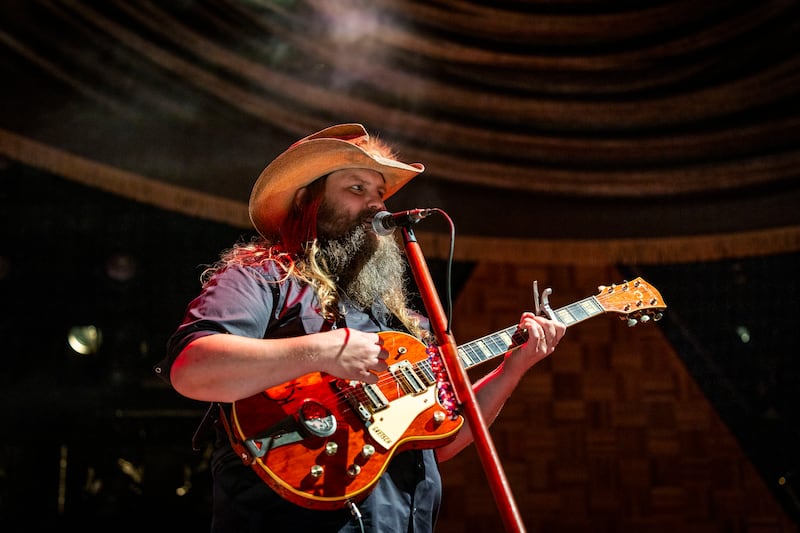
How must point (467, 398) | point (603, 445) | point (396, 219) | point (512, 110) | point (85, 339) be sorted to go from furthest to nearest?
point (603, 445) → point (512, 110) → point (85, 339) → point (396, 219) → point (467, 398)

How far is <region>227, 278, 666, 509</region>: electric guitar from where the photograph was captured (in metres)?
1.83

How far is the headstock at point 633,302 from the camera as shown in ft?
8.86

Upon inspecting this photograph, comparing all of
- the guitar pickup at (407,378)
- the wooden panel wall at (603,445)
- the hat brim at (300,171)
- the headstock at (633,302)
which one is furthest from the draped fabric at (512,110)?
the guitar pickup at (407,378)

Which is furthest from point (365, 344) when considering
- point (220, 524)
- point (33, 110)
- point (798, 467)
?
point (798, 467)

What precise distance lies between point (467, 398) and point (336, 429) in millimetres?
443

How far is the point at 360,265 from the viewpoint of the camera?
237cm

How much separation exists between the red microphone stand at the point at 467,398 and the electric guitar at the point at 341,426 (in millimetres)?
49

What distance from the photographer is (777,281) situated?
4.91 m

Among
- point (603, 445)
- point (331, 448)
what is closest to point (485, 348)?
point (331, 448)

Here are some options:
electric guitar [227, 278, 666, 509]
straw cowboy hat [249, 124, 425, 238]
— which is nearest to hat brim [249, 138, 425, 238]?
straw cowboy hat [249, 124, 425, 238]

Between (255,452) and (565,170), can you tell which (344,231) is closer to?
(255,452)

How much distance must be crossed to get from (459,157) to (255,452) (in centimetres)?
291

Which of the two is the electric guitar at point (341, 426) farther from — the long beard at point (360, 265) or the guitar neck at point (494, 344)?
the long beard at point (360, 265)

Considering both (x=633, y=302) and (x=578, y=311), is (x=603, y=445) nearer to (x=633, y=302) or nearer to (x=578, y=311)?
(x=633, y=302)
